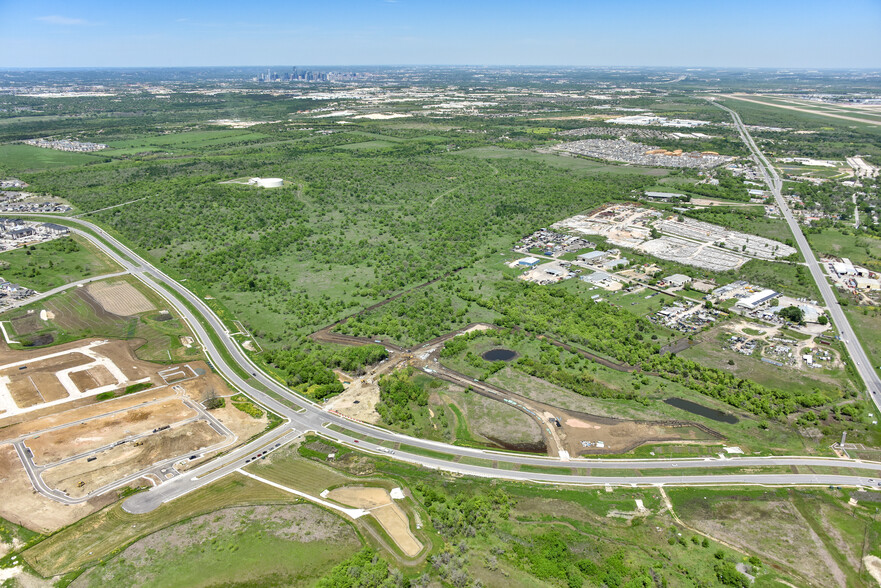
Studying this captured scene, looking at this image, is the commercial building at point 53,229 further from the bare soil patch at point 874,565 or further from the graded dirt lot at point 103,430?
the bare soil patch at point 874,565

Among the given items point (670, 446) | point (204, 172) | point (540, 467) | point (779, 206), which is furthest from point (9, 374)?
point (779, 206)

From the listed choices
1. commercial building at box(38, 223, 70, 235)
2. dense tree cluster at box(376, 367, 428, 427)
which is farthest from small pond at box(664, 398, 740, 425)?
commercial building at box(38, 223, 70, 235)

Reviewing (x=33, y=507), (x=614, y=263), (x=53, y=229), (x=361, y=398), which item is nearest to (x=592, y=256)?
(x=614, y=263)

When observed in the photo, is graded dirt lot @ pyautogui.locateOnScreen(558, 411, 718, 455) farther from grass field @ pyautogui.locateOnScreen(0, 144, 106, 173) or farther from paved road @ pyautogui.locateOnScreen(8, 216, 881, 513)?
grass field @ pyautogui.locateOnScreen(0, 144, 106, 173)

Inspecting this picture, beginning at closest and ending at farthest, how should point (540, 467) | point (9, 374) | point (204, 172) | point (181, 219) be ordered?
1. point (540, 467)
2. point (9, 374)
3. point (181, 219)
4. point (204, 172)

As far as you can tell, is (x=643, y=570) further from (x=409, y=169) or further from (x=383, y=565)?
(x=409, y=169)

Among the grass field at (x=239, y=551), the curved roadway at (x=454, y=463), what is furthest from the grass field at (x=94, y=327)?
the grass field at (x=239, y=551)
